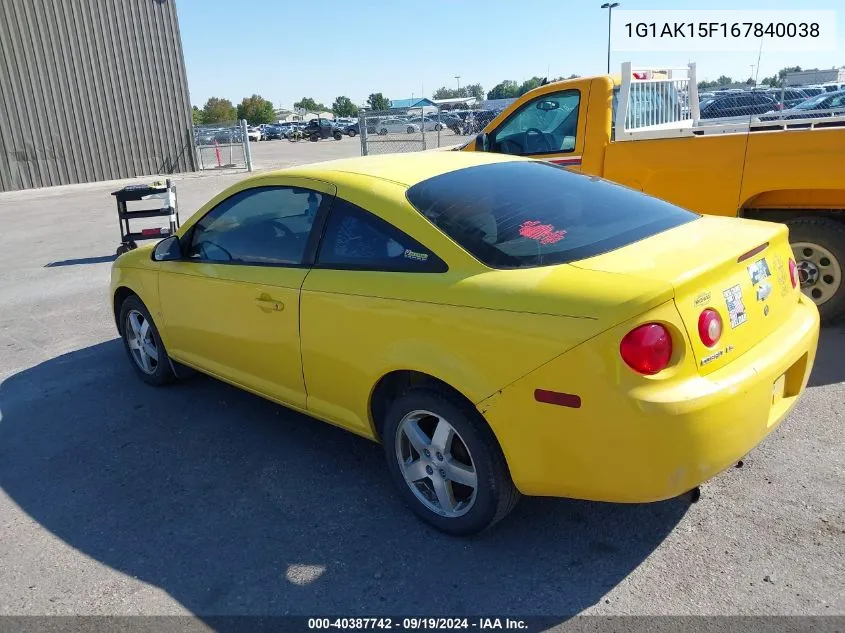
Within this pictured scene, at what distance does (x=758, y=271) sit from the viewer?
293 centimetres

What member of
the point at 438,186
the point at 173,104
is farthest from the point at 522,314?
the point at 173,104

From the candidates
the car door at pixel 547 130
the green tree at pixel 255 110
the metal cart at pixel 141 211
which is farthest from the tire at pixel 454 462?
the green tree at pixel 255 110

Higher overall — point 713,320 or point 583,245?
point 583,245

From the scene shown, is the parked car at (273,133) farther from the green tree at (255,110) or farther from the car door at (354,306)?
the car door at (354,306)

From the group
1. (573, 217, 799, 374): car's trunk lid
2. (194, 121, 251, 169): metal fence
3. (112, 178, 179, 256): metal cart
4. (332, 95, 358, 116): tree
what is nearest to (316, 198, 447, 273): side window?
(573, 217, 799, 374): car's trunk lid

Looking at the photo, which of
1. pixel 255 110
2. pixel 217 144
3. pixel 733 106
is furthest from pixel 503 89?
pixel 733 106

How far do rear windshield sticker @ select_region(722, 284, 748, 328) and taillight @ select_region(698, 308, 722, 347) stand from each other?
0.11 metres

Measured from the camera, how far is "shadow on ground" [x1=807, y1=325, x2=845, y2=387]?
14.6 ft

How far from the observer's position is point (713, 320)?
2.57 m

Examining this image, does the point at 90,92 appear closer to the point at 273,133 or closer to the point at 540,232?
the point at 540,232

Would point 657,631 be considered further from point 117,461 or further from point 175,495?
point 117,461

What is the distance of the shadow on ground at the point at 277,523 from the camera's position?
2723 mm

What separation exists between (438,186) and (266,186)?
3.68 ft

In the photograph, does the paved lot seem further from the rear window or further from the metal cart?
the metal cart
